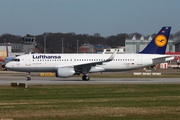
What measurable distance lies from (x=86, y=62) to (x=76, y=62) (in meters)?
1.19

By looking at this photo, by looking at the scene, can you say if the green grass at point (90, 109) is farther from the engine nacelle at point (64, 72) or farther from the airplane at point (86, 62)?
the airplane at point (86, 62)

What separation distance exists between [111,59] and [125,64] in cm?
341

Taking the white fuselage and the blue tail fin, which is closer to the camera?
the white fuselage

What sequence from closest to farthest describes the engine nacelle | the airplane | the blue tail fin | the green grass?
the green grass
the engine nacelle
the airplane
the blue tail fin

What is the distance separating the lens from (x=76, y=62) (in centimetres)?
5122

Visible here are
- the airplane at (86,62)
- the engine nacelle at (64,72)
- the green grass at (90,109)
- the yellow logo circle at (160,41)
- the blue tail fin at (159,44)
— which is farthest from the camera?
the yellow logo circle at (160,41)

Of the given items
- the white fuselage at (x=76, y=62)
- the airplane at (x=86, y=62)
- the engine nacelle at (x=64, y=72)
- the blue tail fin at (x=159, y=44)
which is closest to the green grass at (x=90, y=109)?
the engine nacelle at (x=64, y=72)

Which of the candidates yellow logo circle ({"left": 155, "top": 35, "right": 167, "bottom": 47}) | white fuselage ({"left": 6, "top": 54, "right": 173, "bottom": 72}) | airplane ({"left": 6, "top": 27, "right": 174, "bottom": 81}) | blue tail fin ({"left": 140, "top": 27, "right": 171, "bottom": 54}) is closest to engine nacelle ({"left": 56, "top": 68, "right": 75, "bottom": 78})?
airplane ({"left": 6, "top": 27, "right": 174, "bottom": 81})

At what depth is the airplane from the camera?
164ft

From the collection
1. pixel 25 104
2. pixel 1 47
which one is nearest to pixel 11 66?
pixel 25 104

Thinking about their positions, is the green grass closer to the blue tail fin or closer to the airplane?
the airplane

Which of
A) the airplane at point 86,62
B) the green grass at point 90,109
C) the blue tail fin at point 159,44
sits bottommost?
the green grass at point 90,109

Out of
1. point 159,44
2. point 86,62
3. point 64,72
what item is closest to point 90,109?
point 64,72

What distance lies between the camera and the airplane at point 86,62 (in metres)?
49.9
